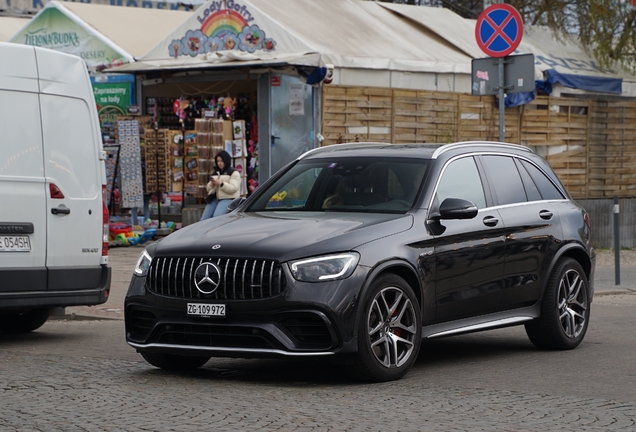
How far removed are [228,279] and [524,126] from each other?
16.1 meters

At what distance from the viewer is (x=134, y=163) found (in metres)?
20.4

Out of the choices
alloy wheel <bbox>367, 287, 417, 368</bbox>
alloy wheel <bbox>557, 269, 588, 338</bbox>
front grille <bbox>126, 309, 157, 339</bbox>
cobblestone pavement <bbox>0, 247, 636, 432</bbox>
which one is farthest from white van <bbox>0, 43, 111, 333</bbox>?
alloy wheel <bbox>557, 269, 588, 338</bbox>

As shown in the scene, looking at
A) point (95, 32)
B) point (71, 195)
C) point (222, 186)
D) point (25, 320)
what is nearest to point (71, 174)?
point (71, 195)

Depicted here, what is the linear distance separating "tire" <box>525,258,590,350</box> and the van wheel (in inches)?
177

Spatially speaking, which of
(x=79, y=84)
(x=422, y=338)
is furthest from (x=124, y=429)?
(x=79, y=84)

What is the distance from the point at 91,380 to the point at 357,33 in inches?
554

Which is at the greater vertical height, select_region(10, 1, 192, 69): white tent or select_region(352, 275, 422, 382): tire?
select_region(10, 1, 192, 69): white tent

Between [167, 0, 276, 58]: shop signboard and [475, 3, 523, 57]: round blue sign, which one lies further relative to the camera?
[167, 0, 276, 58]: shop signboard

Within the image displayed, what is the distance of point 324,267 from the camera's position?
7.60 m

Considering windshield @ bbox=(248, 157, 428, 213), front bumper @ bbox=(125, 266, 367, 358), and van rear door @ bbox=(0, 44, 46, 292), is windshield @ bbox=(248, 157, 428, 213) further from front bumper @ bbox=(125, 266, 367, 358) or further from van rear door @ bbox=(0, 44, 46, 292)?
van rear door @ bbox=(0, 44, 46, 292)

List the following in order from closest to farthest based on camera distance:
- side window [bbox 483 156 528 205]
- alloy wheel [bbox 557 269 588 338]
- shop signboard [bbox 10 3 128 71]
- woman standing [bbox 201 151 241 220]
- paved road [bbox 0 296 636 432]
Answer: paved road [bbox 0 296 636 432] < side window [bbox 483 156 528 205] < alloy wheel [bbox 557 269 588 338] < woman standing [bbox 201 151 241 220] < shop signboard [bbox 10 3 128 71]

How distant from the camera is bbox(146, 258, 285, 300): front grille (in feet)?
24.9

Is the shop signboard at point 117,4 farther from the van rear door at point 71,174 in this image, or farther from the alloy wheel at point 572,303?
the alloy wheel at point 572,303

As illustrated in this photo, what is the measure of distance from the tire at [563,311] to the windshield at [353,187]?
66.8 inches
